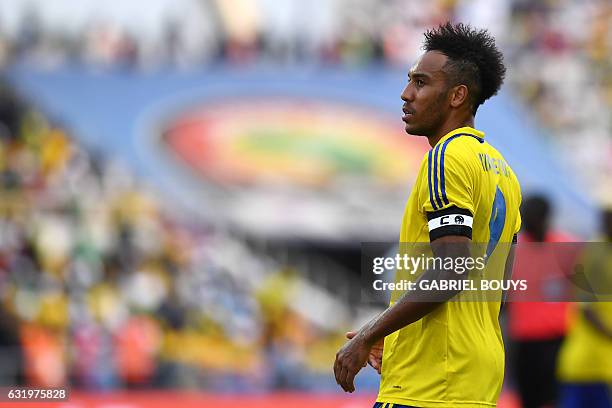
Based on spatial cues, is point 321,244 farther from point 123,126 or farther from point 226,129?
point 123,126

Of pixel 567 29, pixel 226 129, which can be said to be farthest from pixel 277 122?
pixel 567 29

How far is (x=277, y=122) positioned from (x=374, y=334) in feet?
44.7

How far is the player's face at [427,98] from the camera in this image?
11.6 ft

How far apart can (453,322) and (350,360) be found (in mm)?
351

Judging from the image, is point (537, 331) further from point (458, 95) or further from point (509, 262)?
point (458, 95)

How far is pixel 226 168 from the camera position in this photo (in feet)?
53.4

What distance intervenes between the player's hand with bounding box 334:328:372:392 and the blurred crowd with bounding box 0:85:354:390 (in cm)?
1077

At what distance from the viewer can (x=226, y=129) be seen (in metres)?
16.7

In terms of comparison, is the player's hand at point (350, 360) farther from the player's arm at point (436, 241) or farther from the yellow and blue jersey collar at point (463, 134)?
the yellow and blue jersey collar at point (463, 134)

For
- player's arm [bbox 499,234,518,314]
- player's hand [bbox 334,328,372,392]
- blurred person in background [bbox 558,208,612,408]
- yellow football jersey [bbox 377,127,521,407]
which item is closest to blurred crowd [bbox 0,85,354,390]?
blurred person in background [bbox 558,208,612,408]

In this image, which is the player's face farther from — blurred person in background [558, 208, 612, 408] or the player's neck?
blurred person in background [558, 208, 612, 408]

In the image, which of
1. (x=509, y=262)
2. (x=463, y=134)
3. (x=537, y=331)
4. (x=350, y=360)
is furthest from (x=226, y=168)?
(x=350, y=360)

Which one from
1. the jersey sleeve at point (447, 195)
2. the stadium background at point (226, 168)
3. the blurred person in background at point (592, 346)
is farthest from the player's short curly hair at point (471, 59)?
the stadium background at point (226, 168)

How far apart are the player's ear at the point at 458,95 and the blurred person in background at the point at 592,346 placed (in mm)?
3508
